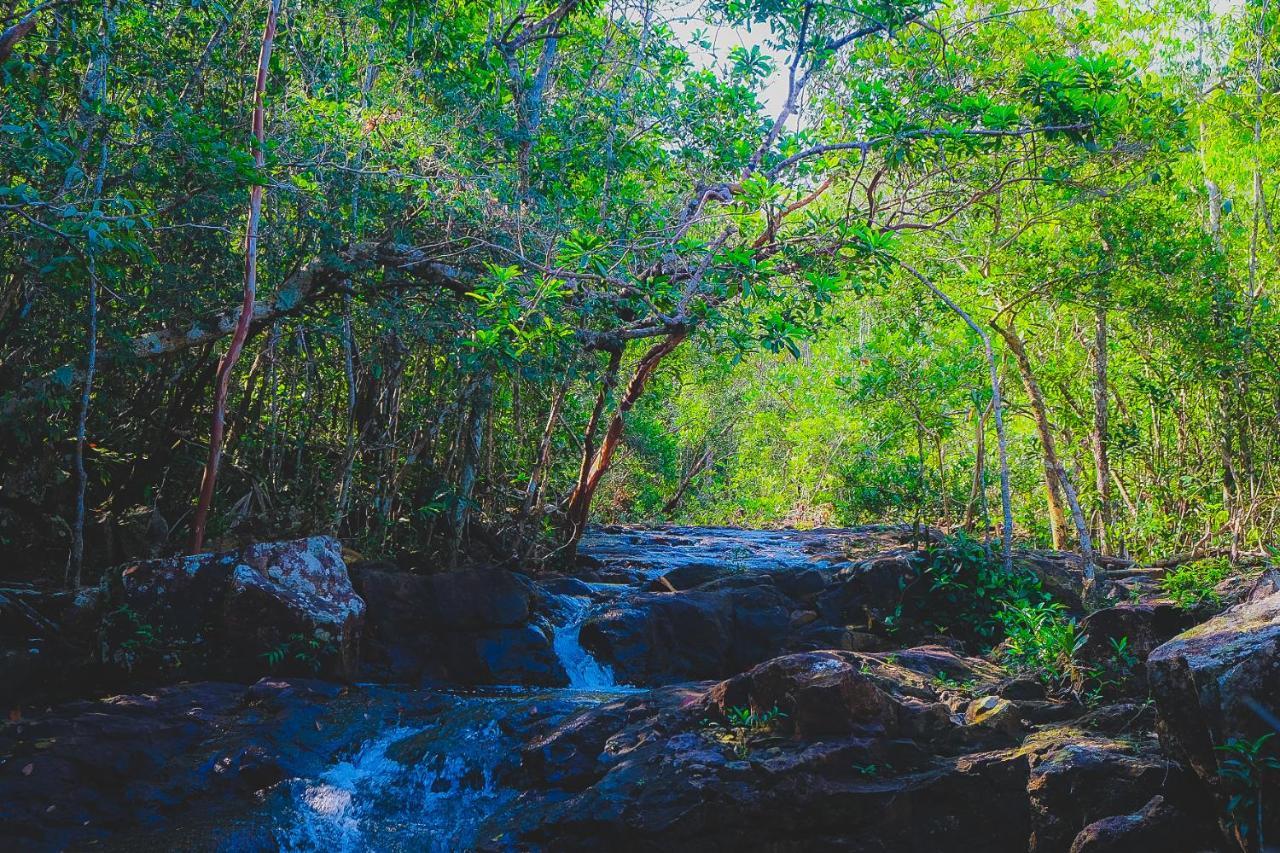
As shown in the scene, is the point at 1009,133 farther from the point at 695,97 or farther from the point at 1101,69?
the point at 695,97

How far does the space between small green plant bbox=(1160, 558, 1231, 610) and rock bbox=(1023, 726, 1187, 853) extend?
2.47 metres

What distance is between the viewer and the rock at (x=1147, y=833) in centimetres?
433

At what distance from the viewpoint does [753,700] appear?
234 inches

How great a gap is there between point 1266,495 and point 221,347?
40.5 ft

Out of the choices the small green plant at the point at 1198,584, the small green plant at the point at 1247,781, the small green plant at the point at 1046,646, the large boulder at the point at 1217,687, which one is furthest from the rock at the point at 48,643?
the small green plant at the point at 1198,584

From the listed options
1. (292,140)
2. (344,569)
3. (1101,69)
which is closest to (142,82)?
(292,140)

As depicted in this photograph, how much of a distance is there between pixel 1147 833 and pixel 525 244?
6.48m

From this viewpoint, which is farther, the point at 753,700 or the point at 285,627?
the point at 285,627

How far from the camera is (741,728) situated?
587 cm

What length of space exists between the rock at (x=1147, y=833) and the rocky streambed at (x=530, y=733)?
0.01 metres

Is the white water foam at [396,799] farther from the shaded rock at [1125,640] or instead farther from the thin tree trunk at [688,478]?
the thin tree trunk at [688,478]

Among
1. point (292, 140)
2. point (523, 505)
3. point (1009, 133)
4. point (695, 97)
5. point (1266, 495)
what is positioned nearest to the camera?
point (1009, 133)

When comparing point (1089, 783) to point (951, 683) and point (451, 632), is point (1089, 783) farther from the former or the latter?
point (451, 632)

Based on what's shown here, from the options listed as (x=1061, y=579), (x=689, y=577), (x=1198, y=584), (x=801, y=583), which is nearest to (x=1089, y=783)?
(x=1198, y=584)
